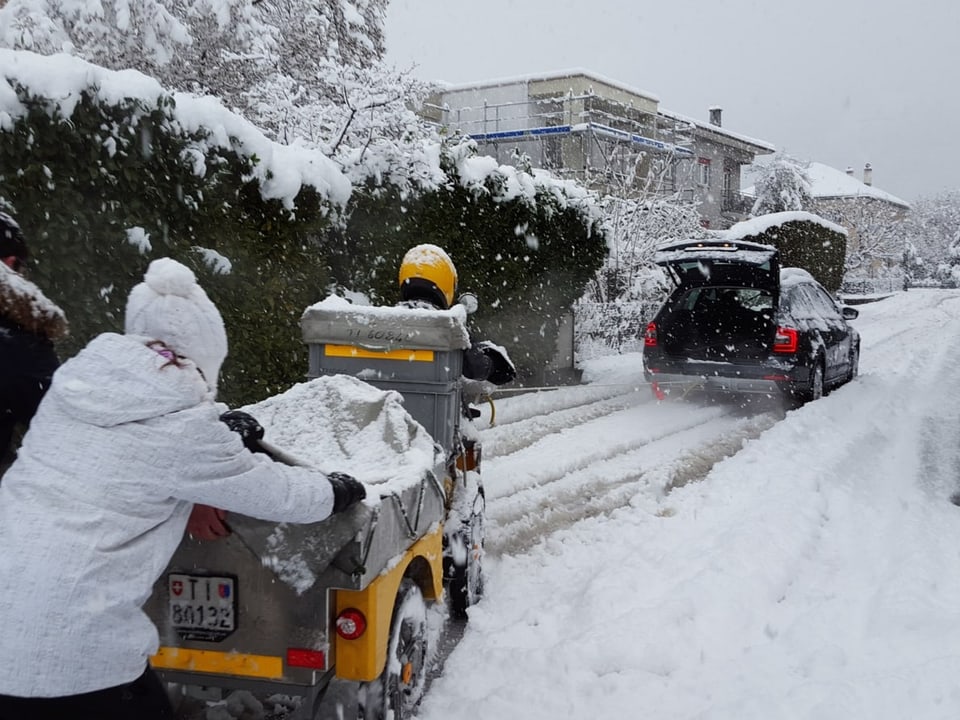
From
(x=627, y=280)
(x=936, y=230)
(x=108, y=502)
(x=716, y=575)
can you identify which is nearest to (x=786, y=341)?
(x=716, y=575)

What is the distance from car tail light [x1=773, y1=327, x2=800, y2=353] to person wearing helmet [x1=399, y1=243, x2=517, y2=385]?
6783mm

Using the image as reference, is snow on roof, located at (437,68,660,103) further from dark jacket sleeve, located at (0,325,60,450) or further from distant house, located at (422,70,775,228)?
dark jacket sleeve, located at (0,325,60,450)

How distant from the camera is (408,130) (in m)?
9.91

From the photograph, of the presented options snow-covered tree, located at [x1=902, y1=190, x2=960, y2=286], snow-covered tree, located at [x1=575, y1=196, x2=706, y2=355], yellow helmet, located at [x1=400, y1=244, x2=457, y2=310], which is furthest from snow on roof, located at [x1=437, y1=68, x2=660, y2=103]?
snow-covered tree, located at [x1=902, y1=190, x2=960, y2=286]

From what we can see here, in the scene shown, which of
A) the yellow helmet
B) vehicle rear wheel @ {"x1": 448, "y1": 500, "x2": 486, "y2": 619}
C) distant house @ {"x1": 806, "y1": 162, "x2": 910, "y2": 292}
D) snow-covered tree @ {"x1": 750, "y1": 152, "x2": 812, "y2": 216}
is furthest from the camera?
distant house @ {"x1": 806, "y1": 162, "x2": 910, "y2": 292}

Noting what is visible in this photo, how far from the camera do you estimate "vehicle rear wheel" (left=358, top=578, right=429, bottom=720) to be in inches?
110

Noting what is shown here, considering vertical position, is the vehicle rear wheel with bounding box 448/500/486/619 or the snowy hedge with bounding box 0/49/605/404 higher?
the snowy hedge with bounding box 0/49/605/404

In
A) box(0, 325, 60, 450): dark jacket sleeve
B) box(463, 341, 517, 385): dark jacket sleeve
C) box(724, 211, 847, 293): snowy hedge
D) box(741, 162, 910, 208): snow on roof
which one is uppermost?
box(741, 162, 910, 208): snow on roof

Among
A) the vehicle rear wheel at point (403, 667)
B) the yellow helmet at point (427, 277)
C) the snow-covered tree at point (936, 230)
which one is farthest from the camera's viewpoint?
the snow-covered tree at point (936, 230)

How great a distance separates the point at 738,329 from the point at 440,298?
24.5 ft

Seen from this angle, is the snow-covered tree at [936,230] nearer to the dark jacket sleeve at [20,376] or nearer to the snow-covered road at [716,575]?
the snow-covered road at [716,575]

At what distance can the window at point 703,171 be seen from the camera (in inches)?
1554

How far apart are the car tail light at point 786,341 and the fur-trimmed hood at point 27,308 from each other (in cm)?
906

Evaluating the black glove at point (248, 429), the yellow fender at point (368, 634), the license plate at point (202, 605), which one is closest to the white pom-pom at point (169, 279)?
the black glove at point (248, 429)
